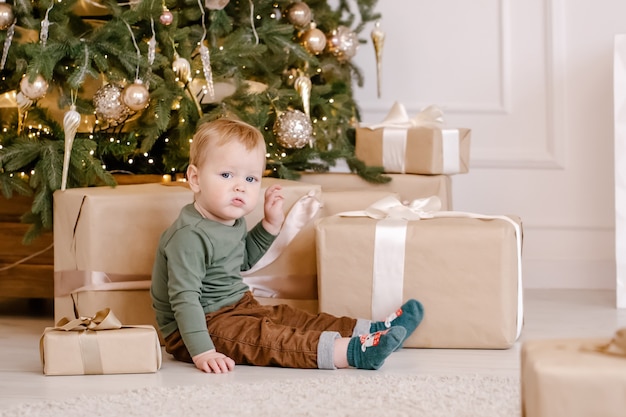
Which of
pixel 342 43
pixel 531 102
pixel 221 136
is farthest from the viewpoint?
pixel 531 102

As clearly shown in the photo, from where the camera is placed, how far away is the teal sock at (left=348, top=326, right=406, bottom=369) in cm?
193

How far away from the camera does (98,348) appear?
197 centimetres

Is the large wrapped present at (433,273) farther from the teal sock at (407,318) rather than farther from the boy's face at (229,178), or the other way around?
the boy's face at (229,178)

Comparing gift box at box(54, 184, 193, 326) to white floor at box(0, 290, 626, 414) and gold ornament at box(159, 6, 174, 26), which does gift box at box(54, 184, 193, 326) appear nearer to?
white floor at box(0, 290, 626, 414)

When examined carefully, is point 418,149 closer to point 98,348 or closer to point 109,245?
point 109,245

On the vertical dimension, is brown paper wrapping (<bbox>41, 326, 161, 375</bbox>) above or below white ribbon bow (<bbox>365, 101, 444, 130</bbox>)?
below

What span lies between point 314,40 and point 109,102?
2.33 feet

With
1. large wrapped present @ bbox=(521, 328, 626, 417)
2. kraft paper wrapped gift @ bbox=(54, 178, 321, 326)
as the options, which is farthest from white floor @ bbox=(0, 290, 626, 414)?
large wrapped present @ bbox=(521, 328, 626, 417)

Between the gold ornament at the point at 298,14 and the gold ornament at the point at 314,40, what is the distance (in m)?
0.04

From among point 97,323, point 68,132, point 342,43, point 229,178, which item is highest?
point 342,43

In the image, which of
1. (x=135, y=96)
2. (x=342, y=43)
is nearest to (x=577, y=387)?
(x=135, y=96)

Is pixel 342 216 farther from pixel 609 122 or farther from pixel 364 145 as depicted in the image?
pixel 609 122

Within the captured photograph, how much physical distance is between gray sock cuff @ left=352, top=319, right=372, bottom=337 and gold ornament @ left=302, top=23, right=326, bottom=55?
1.00 m

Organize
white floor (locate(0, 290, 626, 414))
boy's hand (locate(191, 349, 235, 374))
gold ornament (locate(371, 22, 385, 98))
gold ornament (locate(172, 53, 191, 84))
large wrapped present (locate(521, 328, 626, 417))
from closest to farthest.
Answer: large wrapped present (locate(521, 328, 626, 417)) < white floor (locate(0, 290, 626, 414)) < boy's hand (locate(191, 349, 235, 374)) < gold ornament (locate(172, 53, 191, 84)) < gold ornament (locate(371, 22, 385, 98))
